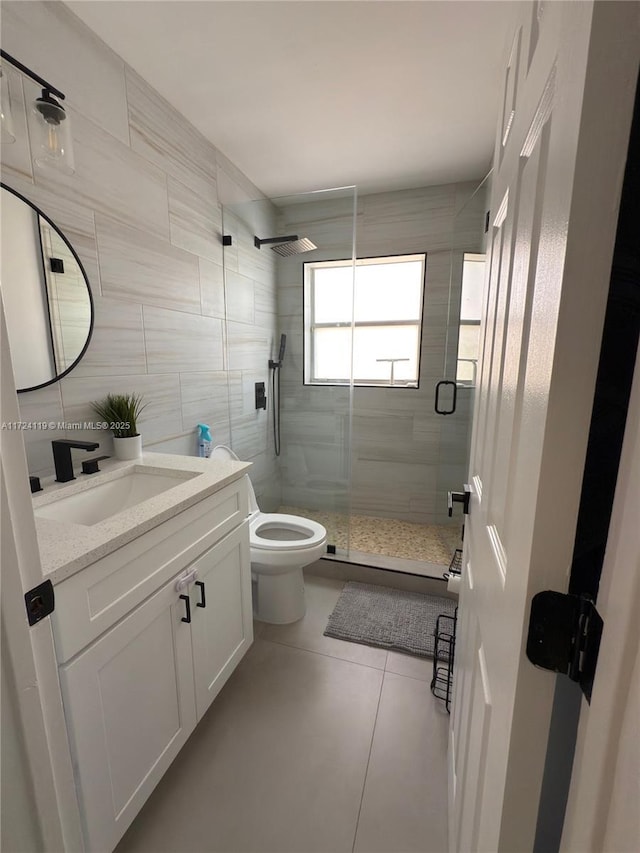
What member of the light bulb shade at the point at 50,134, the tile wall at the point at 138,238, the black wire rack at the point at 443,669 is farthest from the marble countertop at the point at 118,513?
the black wire rack at the point at 443,669

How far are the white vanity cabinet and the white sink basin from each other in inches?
10.3

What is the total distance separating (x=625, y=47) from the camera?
0.28 metres

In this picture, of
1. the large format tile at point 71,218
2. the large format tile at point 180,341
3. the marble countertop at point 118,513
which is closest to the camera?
the marble countertop at point 118,513

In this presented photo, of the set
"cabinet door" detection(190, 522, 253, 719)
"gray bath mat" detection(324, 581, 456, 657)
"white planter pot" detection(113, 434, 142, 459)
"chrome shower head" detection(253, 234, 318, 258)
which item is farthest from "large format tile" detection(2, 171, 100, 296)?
"gray bath mat" detection(324, 581, 456, 657)

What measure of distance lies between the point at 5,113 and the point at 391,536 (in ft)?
9.49

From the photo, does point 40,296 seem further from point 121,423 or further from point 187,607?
point 187,607

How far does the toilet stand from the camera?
1802 mm

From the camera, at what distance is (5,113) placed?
1055mm

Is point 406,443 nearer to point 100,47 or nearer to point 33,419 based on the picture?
point 33,419

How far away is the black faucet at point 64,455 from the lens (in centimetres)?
123

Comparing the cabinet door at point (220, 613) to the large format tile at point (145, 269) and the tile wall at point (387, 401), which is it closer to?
the large format tile at point (145, 269)

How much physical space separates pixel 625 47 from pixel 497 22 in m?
1.61

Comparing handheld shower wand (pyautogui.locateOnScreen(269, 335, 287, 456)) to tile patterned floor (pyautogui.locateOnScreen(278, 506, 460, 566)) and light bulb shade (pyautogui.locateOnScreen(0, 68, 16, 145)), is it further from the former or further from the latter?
light bulb shade (pyautogui.locateOnScreen(0, 68, 16, 145))

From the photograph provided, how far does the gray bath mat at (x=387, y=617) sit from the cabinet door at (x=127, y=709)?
3.05ft
